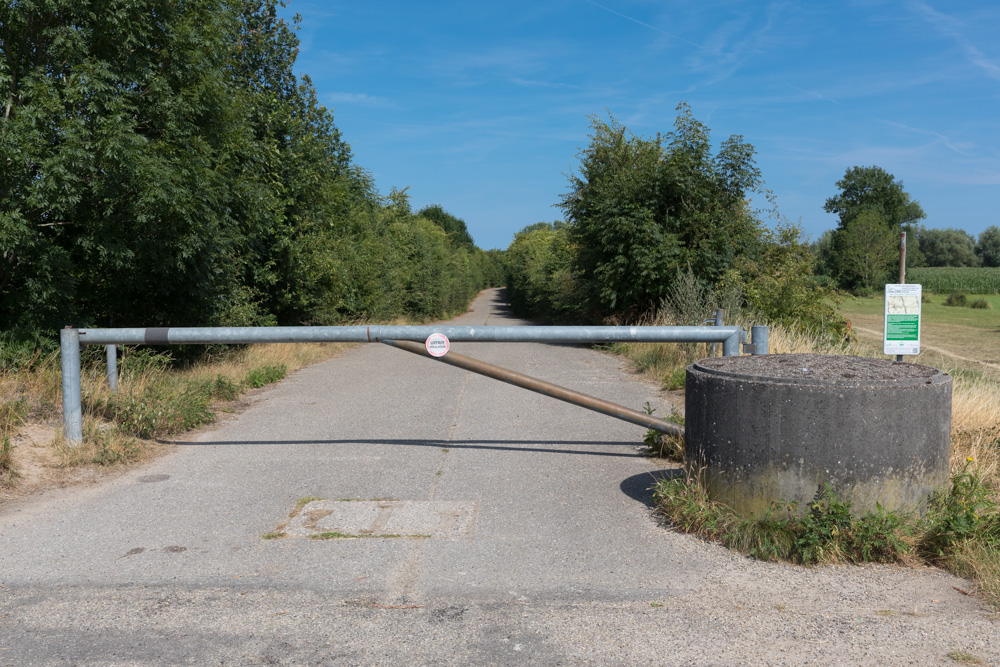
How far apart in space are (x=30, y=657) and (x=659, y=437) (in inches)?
195

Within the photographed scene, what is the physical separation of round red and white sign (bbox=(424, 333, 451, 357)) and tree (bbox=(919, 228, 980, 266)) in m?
135

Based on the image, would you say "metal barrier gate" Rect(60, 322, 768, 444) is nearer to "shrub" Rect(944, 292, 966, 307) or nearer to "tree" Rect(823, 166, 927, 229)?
"shrub" Rect(944, 292, 966, 307)

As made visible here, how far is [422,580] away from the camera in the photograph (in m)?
3.89

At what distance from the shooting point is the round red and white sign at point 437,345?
610 centimetres

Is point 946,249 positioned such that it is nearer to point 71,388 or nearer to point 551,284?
point 551,284

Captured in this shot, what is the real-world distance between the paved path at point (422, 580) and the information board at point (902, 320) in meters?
2.12

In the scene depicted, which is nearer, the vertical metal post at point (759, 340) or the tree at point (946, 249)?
the vertical metal post at point (759, 340)

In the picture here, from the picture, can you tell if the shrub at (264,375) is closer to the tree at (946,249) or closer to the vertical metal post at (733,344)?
the vertical metal post at (733,344)

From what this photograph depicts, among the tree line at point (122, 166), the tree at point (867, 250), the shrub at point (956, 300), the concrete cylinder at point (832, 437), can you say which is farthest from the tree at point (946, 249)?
the concrete cylinder at point (832, 437)

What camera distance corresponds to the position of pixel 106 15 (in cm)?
935

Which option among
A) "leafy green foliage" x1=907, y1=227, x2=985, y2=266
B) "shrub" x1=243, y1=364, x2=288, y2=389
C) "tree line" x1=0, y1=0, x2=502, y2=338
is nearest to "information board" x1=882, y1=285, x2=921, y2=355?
"tree line" x1=0, y1=0, x2=502, y2=338

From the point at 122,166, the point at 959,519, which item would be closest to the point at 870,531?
the point at 959,519

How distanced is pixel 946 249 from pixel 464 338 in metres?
138

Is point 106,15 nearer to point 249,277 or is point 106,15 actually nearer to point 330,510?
point 330,510
